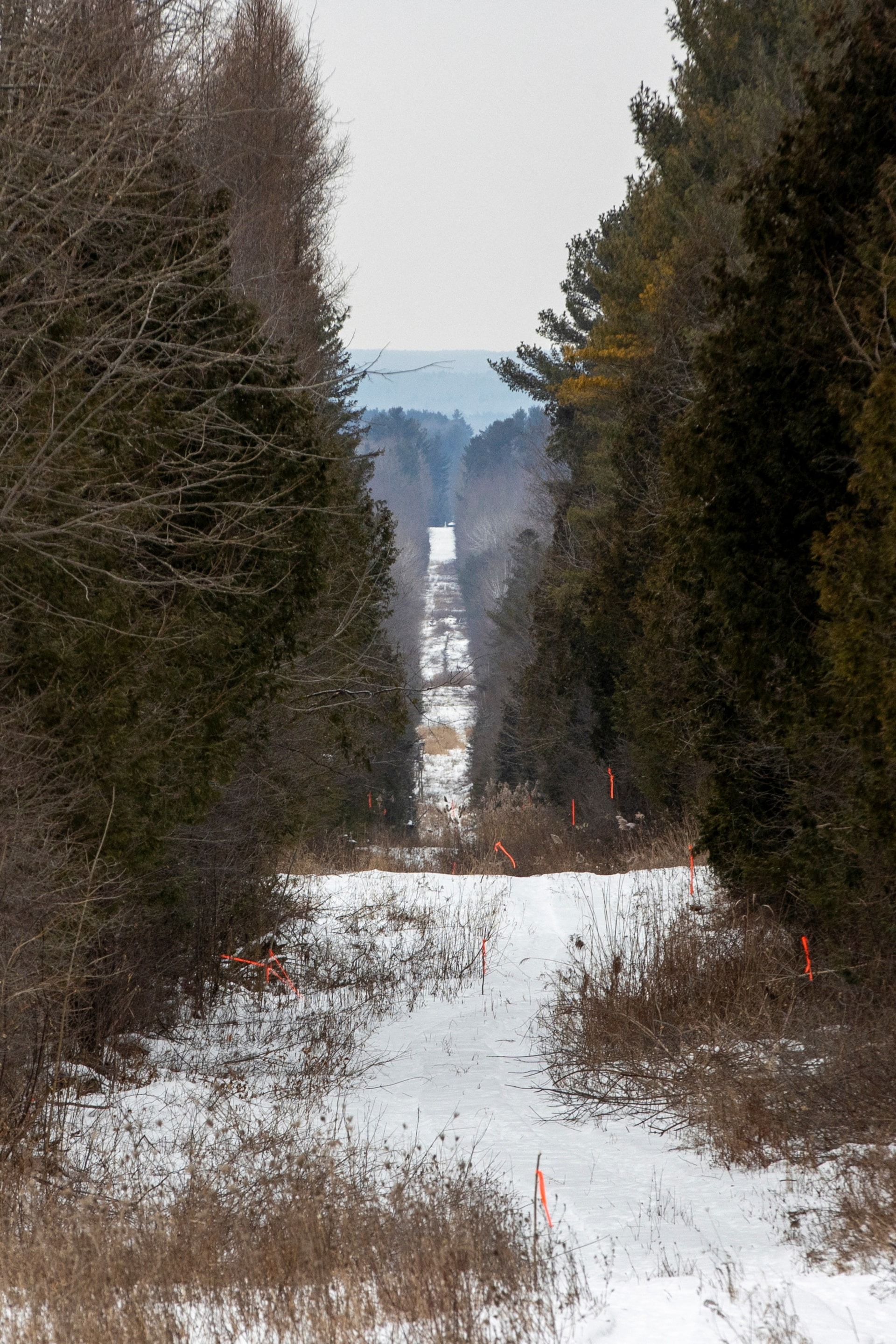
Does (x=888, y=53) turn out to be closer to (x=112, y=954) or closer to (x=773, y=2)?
(x=112, y=954)

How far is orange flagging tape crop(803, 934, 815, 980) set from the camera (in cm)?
1019

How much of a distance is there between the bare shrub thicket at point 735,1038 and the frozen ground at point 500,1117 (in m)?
0.27

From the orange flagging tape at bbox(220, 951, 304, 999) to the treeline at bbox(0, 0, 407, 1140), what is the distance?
1.03ft

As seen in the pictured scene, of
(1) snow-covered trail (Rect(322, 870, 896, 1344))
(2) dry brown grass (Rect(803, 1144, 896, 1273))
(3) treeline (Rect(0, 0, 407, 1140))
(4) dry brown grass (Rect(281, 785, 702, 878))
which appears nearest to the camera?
(1) snow-covered trail (Rect(322, 870, 896, 1344))

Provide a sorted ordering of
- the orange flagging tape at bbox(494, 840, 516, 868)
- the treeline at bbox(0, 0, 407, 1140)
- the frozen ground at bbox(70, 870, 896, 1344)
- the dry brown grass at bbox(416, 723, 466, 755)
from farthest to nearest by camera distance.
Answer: the dry brown grass at bbox(416, 723, 466, 755) < the orange flagging tape at bbox(494, 840, 516, 868) < the treeline at bbox(0, 0, 407, 1140) < the frozen ground at bbox(70, 870, 896, 1344)

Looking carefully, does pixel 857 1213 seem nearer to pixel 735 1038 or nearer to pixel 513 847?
pixel 735 1038

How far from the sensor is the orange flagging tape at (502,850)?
24547 millimetres

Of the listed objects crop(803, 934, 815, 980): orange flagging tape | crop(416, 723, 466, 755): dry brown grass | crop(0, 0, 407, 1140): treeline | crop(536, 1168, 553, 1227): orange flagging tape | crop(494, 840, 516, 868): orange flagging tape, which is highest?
crop(0, 0, 407, 1140): treeline

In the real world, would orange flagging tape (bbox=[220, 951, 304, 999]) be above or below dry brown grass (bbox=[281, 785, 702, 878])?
above

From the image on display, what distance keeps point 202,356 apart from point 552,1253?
814 cm

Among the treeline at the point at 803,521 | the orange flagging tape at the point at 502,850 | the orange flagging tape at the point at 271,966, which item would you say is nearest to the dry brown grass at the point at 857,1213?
the treeline at the point at 803,521

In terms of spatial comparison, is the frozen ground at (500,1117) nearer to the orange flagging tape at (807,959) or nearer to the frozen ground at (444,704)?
the orange flagging tape at (807,959)

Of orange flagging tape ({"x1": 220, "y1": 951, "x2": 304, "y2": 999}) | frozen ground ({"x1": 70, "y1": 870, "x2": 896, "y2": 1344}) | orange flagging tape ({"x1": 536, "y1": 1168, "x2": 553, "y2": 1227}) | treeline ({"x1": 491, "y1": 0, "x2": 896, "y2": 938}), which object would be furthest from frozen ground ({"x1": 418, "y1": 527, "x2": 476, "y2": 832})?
orange flagging tape ({"x1": 536, "y1": 1168, "x2": 553, "y2": 1227})

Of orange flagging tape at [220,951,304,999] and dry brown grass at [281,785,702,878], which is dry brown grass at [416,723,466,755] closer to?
dry brown grass at [281,785,702,878]
